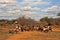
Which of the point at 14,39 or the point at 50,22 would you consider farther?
the point at 50,22

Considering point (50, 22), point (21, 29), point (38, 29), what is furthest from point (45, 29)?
point (50, 22)

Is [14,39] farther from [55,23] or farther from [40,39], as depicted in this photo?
[55,23]

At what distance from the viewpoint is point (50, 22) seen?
5694cm

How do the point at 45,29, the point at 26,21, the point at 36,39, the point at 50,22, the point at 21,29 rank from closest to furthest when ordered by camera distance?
1. the point at 36,39
2. the point at 45,29
3. the point at 21,29
4. the point at 26,21
5. the point at 50,22

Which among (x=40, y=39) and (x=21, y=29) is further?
(x=21, y=29)

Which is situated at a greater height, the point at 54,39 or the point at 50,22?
the point at 54,39

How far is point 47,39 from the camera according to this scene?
23016mm

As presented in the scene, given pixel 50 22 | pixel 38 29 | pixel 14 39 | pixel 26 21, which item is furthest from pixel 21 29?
pixel 50 22

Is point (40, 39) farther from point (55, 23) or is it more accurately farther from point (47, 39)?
point (55, 23)

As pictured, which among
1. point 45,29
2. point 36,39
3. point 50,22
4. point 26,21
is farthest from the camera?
point 50,22

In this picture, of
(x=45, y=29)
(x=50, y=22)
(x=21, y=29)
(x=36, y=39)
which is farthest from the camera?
(x=50, y=22)

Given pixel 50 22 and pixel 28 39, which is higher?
pixel 28 39

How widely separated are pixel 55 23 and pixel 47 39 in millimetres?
34639

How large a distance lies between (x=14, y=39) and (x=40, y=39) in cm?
310
